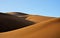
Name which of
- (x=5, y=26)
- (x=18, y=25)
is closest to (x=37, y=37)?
(x=5, y=26)

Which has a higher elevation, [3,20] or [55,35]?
[3,20]

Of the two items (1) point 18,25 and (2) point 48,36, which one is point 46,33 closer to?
(2) point 48,36

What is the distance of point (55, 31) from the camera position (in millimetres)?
6992

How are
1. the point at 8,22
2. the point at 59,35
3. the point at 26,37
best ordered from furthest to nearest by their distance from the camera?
the point at 8,22 < the point at 26,37 < the point at 59,35

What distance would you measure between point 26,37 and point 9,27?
3.64m

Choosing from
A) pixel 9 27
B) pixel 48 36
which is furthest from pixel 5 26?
pixel 48 36

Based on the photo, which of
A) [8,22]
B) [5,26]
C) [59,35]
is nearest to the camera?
[59,35]

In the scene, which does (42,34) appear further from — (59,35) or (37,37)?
(59,35)

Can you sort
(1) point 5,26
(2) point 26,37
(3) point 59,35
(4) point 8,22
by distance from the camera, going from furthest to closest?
(4) point 8,22, (1) point 5,26, (2) point 26,37, (3) point 59,35

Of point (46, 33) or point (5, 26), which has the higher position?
point (5, 26)

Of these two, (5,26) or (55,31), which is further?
(5,26)

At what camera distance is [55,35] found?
651 centimetres

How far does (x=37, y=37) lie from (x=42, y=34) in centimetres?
35

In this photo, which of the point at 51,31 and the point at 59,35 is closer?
the point at 59,35
